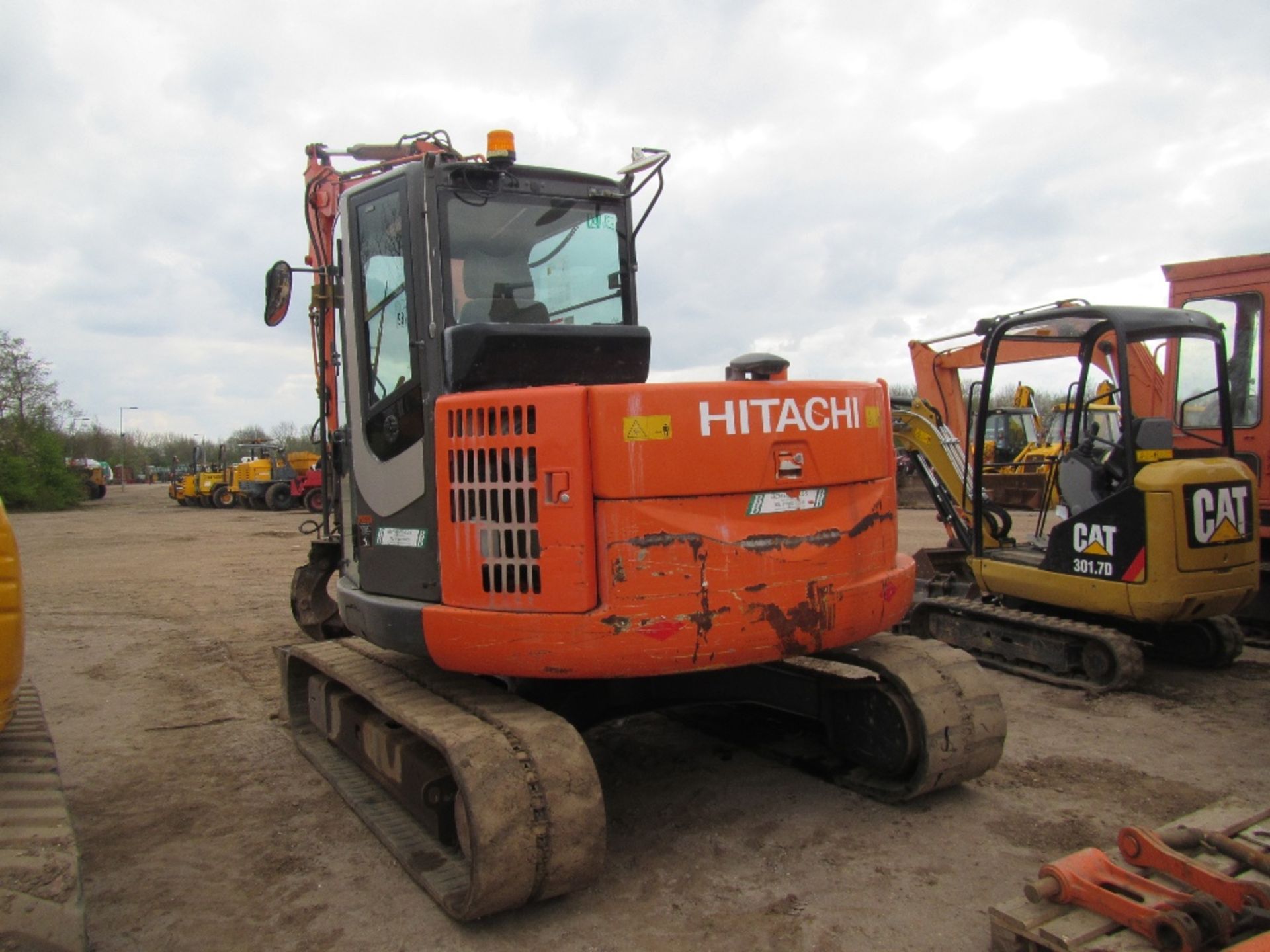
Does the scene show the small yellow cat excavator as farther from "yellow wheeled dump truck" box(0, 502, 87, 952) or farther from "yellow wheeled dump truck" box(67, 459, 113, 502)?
"yellow wheeled dump truck" box(67, 459, 113, 502)

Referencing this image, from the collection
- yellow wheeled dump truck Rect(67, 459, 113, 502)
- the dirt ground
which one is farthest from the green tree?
the dirt ground

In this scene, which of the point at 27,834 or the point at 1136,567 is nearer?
the point at 27,834

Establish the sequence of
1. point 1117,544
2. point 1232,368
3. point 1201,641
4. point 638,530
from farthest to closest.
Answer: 1. point 1232,368
2. point 1201,641
3. point 1117,544
4. point 638,530

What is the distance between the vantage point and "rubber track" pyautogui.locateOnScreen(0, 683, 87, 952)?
2.33 meters

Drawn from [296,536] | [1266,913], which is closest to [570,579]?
[1266,913]

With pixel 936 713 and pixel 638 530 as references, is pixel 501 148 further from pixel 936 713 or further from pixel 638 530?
pixel 936 713

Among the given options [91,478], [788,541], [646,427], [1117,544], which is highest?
[91,478]

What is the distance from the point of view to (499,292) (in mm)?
4156

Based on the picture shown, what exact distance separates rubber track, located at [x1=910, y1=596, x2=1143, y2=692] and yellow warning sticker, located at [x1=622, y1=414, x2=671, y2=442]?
4314mm

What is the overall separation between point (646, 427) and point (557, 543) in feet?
1.83

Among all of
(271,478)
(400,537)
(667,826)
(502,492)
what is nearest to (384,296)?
(400,537)

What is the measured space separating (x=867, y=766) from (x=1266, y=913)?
2066mm

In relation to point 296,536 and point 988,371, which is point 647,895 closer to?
point 988,371

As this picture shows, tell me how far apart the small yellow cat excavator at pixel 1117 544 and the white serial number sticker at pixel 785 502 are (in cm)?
322
